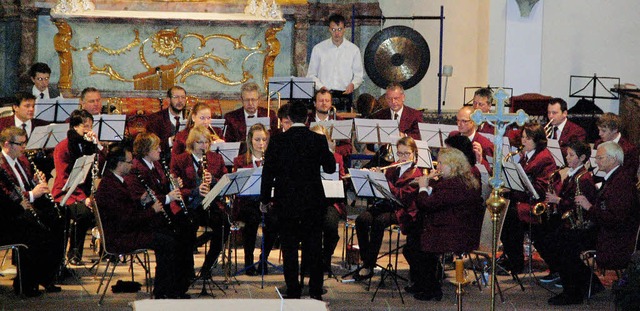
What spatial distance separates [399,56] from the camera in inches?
563

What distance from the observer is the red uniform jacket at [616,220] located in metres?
8.80

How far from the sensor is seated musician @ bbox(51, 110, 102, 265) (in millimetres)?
9930

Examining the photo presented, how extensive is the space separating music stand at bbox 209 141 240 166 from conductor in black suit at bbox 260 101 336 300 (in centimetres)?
147

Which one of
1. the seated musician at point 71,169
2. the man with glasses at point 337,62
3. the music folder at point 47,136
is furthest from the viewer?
the man with glasses at point 337,62

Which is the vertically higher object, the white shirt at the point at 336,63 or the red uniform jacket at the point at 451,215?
the white shirt at the point at 336,63


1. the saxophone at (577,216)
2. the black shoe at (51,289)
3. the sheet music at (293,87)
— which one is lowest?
the black shoe at (51,289)

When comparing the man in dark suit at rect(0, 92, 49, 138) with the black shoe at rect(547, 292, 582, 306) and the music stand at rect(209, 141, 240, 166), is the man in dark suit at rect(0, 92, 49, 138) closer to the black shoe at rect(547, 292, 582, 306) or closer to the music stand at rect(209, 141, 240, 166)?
the music stand at rect(209, 141, 240, 166)

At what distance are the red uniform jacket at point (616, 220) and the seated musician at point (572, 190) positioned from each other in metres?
0.29

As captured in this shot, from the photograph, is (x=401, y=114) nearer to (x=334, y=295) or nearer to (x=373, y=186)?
(x=373, y=186)

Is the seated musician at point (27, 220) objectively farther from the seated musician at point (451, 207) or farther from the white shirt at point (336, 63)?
the white shirt at point (336, 63)

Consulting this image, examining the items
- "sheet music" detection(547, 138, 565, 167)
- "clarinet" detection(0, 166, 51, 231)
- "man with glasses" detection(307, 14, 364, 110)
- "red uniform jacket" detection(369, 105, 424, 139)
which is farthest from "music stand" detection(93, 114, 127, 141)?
"sheet music" detection(547, 138, 565, 167)

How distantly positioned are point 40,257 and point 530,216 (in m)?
4.19

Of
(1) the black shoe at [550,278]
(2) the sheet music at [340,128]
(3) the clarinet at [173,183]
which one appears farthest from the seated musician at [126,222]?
(1) the black shoe at [550,278]

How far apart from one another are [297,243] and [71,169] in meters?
2.49
